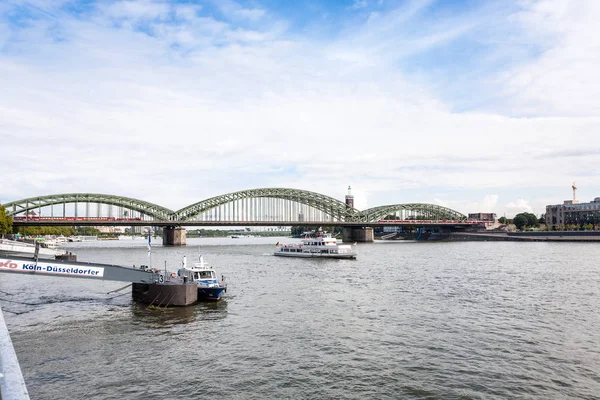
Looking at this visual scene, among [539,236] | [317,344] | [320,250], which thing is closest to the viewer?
[317,344]

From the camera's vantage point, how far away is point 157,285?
37.5 metres

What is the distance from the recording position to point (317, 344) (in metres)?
25.8

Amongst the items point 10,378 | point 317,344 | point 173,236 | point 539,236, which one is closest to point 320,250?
point 317,344

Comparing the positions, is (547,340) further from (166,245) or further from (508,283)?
(166,245)

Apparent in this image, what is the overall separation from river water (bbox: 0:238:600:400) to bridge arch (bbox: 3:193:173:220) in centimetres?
13966

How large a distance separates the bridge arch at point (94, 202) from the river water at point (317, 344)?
5498 inches

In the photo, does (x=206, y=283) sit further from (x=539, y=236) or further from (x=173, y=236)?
(x=539, y=236)

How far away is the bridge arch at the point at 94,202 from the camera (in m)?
168

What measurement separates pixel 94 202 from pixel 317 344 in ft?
564

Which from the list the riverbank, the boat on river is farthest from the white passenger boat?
the riverbank

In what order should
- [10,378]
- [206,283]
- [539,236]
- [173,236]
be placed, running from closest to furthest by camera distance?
1. [10,378]
2. [206,283]
3. [539,236]
4. [173,236]

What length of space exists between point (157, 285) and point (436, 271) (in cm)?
4122

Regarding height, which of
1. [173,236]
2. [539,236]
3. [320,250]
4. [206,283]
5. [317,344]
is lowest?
[317,344]

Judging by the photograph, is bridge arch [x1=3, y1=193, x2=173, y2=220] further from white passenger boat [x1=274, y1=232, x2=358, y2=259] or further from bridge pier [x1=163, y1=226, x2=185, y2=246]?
white passenger boat [x1=274, y1=232, x2=358, y2=259]
